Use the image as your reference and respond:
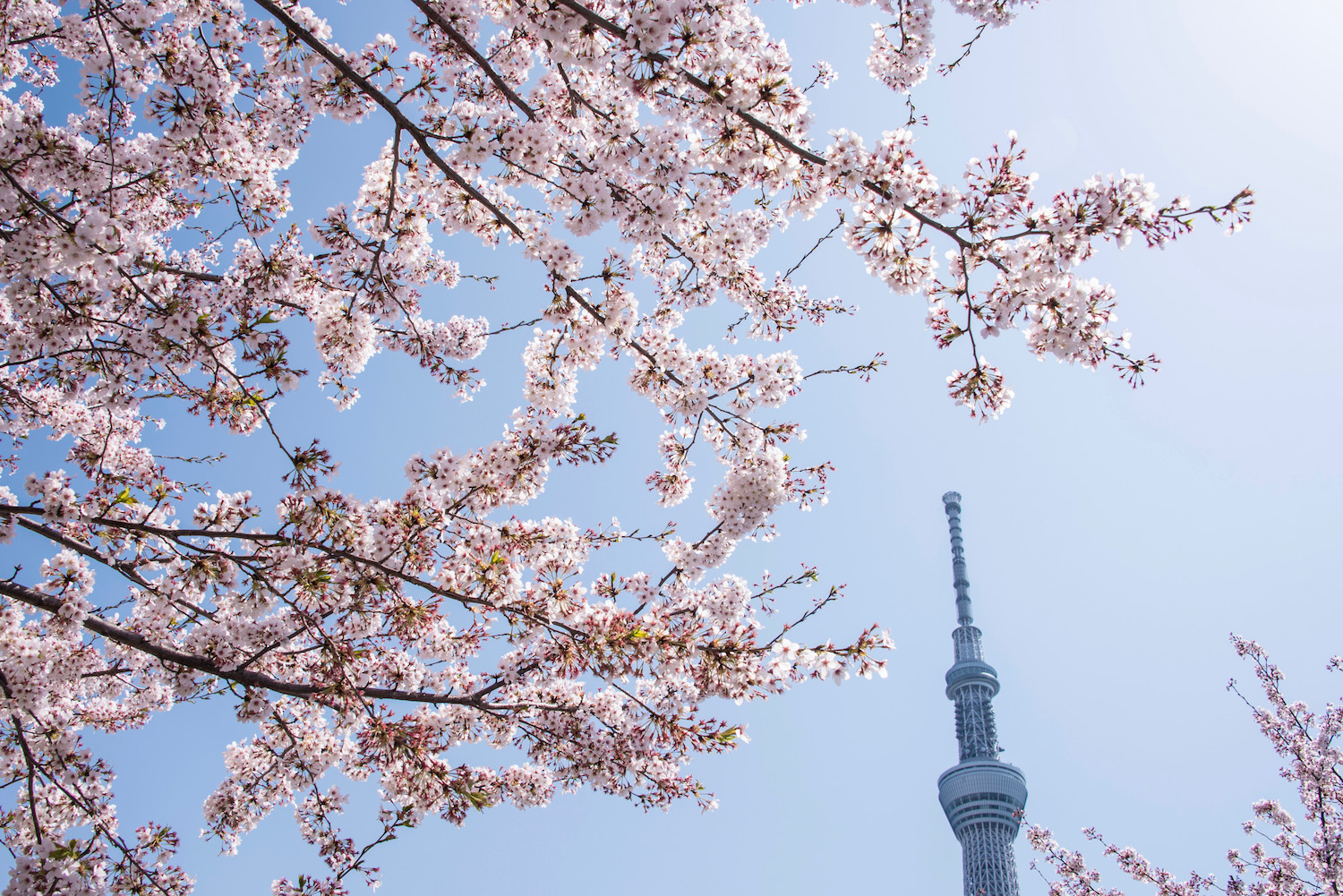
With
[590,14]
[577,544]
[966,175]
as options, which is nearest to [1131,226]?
[966,175]

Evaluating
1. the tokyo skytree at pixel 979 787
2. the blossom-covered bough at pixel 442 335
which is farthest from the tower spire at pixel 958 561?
the blossom-covered bough at pixel 442 335

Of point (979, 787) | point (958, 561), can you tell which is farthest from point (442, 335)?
point (958, 561)

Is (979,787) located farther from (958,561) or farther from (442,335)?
(442,335)

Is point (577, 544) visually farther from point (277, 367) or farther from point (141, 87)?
point (141, 87)

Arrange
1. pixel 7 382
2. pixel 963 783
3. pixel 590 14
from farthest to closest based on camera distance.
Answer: pixel 963 783, pixel 7 382, pixel 590 14

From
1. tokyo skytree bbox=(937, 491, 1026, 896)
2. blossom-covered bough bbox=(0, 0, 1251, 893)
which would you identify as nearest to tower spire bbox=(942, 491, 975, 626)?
tokyo skytree bbox=(937, 491, 1026, 896)

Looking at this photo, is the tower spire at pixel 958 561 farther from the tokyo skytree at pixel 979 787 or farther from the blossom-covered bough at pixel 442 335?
the blossom-covered bough at pixel 442 335

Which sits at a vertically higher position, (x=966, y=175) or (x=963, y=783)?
(x=963, y=783)

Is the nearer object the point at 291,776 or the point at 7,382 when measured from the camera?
the point at 7,382
